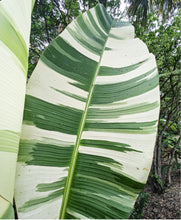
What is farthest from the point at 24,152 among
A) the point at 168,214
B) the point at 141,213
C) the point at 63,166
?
the point at 168,214

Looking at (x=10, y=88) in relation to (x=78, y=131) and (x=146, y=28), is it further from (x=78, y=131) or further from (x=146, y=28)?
(x=146, y=28)

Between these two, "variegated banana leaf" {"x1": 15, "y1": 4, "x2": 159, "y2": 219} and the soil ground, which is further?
the soil ground

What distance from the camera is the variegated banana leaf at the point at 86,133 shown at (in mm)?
254

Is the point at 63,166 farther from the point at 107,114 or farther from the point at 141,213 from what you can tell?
the point at 141,213

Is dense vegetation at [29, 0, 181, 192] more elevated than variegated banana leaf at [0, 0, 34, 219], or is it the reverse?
dense vegetation at [29, 0, 181, 192]

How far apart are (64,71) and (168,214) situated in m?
1.71

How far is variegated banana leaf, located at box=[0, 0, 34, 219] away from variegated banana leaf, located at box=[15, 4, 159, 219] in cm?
5

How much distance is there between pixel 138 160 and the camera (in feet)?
0.82

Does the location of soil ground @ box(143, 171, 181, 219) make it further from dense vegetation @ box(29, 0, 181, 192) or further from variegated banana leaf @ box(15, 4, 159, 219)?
variegated banana leaf @ box(15, 4, 159, 219)

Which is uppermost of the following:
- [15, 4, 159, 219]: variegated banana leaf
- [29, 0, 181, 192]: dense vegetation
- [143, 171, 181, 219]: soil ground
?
[29, 0, 181, 192]: dense vegetation

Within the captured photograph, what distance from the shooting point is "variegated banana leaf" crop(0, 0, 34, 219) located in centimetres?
21

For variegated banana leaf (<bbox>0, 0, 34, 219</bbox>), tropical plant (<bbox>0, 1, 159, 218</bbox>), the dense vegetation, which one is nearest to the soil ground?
the dense vegetation

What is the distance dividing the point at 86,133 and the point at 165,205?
5.53 feet

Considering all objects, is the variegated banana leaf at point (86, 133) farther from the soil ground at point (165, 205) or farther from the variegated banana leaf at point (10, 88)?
the soil ground at point (165, 205)
